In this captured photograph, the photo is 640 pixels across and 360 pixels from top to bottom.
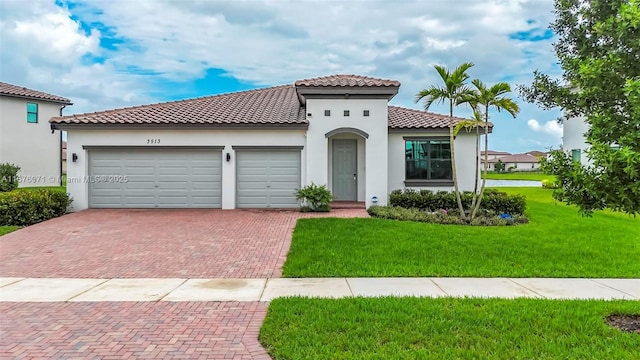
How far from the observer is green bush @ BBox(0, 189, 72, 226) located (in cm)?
1382

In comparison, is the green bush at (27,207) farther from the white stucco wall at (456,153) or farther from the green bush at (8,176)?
the white stucco wall at (456,153)

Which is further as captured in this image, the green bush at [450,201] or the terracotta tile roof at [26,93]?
the terracotta tile roof at [26,93]

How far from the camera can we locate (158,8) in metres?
15.5

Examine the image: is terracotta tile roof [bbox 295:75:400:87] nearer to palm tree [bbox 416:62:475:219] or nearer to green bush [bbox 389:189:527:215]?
palm tree [bbox 416:62:475:219]

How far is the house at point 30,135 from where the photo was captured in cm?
2516

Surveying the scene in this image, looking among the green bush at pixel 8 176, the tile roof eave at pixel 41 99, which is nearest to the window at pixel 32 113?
the tile roof eave at pixel 41 99

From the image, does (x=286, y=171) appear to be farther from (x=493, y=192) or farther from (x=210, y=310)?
(x=210, y=310)

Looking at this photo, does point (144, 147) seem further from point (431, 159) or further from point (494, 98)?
point (494, 98)

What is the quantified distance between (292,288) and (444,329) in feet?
9.40

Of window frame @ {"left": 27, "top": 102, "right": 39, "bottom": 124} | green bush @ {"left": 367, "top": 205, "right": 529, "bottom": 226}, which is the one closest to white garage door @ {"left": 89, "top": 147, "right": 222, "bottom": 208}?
green bush @ {"left": 367, "top": 205, "right": 529, "bottom": 226}

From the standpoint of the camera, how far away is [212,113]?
18.1 metres

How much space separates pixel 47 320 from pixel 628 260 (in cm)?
1125

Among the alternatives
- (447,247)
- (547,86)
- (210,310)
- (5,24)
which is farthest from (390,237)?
(5,24)

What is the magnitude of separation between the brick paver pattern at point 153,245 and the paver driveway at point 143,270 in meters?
0.02
